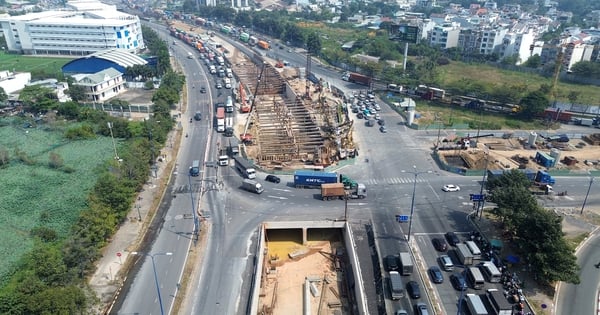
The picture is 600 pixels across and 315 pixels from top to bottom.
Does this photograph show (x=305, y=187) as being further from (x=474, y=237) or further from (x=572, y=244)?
(x=572, y=244)

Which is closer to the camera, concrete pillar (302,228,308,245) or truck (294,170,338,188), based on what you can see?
concrete pillar (302,228,308,245)

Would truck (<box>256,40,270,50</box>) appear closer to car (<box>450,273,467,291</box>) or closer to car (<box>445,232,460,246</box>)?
car (<box>445,232,460,246</box>)

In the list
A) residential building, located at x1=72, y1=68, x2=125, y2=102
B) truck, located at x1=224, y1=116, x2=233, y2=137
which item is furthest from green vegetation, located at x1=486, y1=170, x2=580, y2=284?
residential building, located at x1=72, y1=68, x2=125, y2=102

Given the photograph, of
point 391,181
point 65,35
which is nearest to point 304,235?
point 391,181

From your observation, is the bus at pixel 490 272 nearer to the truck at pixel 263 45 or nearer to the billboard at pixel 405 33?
the billboard at pixel 405 33

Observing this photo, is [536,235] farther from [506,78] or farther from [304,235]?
[506,78]

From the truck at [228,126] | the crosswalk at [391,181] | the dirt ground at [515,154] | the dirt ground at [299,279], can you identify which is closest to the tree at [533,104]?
the dirt ground at [515,154]

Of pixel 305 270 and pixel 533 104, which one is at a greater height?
pixel 533 104
